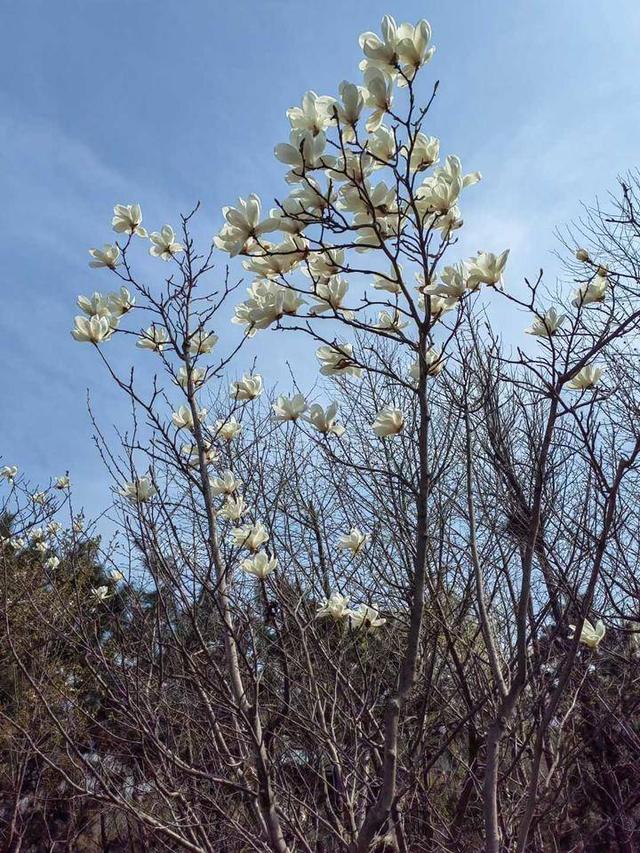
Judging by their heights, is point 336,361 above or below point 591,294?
below

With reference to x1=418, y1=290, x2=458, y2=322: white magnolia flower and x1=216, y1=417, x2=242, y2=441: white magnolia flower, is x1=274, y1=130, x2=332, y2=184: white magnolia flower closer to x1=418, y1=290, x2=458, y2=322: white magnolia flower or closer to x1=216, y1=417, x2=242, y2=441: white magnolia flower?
x1=418, y1=290, x2=458, y2=322: white magnolia flower

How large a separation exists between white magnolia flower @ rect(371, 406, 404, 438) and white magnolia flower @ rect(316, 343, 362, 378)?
234mm

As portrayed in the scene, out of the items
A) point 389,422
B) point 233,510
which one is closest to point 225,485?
point 233,510

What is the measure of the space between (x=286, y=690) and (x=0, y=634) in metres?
5.73

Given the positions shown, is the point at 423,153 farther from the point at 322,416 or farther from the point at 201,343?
the point at 201,343

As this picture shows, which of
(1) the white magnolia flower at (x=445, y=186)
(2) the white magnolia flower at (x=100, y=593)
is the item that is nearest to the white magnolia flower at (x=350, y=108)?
(1) the white magnolia flower at (x=445, y=186)

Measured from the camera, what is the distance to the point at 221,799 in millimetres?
3900

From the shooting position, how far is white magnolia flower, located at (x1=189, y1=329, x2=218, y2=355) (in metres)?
2.93

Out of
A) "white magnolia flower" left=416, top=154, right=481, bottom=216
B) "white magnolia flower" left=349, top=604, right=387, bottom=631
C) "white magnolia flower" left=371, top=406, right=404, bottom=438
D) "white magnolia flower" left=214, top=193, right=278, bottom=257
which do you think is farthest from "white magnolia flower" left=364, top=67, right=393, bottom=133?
"white magnolia flower" left=349, top=604, right=387, bottom=631

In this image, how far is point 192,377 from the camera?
2.89 meters

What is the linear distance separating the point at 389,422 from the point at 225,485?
41.5 inches

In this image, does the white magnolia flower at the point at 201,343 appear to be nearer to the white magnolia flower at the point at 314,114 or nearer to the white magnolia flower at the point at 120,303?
the white magnolia flower at the point at 120,303

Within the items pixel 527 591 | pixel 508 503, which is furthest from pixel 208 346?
pixel 508 503

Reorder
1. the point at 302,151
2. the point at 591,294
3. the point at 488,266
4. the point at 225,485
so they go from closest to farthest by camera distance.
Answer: the point at 302,151 < the point at 488,266 < the point at 591,294 < the point at 225,485
